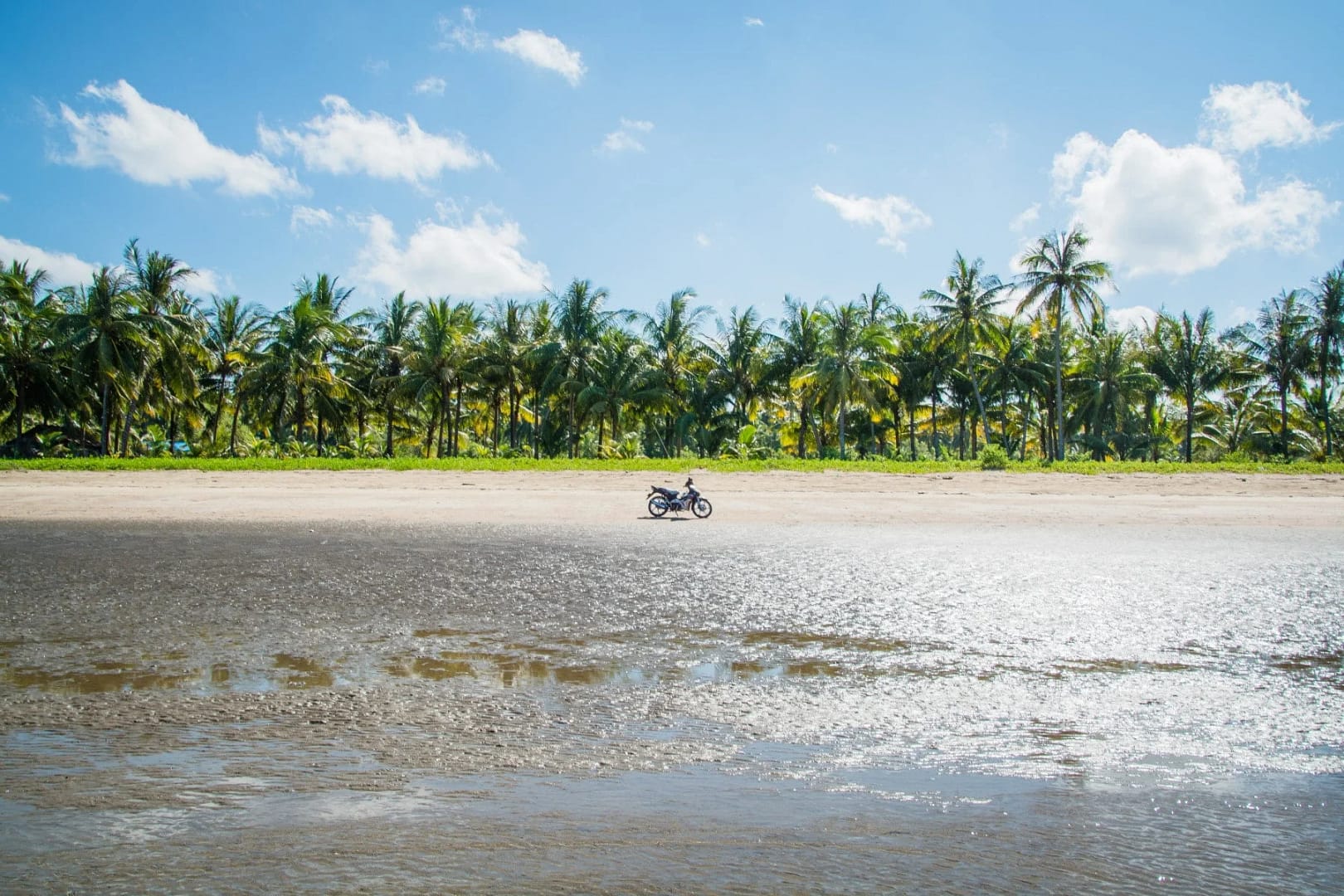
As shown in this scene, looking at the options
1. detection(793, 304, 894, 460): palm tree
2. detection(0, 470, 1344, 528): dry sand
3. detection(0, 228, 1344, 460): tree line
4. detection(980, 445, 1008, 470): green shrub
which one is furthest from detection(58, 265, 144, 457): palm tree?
detection(980, 445, 1008, 470): green shrub

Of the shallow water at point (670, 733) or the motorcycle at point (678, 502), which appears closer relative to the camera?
the shallow water at point (670, 733)

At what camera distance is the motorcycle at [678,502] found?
1472 cm

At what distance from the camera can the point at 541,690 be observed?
15.0 feet

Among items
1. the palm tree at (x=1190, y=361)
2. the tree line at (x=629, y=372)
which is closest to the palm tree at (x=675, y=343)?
the tree line at (x=629, y=372)

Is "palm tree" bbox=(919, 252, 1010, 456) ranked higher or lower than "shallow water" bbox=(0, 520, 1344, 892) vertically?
higher

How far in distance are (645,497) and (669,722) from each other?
14610 millimetres

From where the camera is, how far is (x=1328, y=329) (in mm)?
42031

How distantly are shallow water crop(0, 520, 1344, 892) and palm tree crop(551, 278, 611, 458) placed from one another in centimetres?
3231

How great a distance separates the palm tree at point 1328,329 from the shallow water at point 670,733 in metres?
42.7

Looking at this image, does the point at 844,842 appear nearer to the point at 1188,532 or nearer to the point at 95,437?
the point at 1188,532

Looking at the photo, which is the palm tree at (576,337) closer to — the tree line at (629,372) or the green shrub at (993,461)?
the tree line at (629,372)

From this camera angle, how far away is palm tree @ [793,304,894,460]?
39.5m

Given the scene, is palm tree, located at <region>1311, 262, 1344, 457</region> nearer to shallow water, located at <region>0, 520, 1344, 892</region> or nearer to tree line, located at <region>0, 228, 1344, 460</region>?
tree line, located at <region>0, 228, 1344, 460</region>

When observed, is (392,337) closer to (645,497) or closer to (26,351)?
(26,351)
